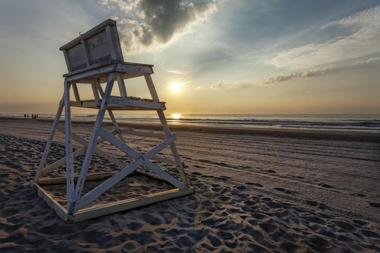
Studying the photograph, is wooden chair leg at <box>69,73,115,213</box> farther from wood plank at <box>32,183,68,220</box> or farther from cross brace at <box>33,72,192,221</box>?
wood plank at <box>32,183,68,220</box>

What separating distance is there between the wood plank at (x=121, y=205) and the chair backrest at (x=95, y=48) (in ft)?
7.03

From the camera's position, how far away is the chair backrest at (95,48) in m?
3.79

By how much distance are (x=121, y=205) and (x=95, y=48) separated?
2.47m

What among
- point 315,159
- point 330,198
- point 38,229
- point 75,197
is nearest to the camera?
point 38,229

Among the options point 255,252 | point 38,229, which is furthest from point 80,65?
point 255,252

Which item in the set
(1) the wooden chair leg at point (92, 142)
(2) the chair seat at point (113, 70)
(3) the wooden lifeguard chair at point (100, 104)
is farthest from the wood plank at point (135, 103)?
(2) the chair seat at point (113, 70)

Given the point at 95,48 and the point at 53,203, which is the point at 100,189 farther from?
the point at 95,48

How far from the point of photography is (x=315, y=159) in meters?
9.18

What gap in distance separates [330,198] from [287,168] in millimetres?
2653

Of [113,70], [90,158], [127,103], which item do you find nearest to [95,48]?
[113,70]

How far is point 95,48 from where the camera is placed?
4.17 m

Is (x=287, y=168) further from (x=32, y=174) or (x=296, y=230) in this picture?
(x=32, y=174)

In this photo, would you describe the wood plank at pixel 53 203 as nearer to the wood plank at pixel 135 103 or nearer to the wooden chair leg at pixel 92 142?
the wooden chair leg at pixel 92 142

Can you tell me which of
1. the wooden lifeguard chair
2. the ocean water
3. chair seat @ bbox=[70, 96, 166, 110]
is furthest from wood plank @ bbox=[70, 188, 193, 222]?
the ocean water
